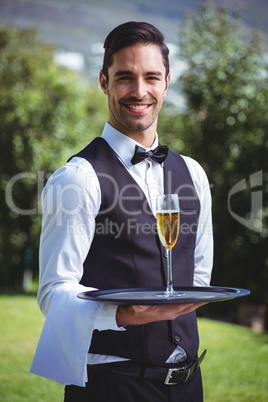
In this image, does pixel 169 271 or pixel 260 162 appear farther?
pixel 260 162

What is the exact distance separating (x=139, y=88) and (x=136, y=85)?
17 mm

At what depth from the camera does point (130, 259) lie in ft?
6.09

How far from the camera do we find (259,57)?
398 inches

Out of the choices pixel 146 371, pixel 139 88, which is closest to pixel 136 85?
pixel 139 88

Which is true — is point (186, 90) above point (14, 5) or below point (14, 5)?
below

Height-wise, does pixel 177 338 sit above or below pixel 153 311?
below

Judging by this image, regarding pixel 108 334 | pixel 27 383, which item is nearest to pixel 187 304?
pixel 108 334

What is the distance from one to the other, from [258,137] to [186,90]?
1.94 metres

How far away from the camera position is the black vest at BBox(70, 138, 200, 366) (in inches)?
71.8

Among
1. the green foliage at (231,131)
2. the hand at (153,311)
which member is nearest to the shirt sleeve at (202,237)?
the hand at (153,311)

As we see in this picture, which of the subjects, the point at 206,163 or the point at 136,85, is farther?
the point at 206,163

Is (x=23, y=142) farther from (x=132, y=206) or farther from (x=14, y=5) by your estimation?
(x=14, y=5)

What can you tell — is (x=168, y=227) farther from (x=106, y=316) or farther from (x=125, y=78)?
(x=125, y=78)

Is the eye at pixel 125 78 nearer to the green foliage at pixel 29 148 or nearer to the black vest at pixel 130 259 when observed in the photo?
the black vest at pixel 130 259
